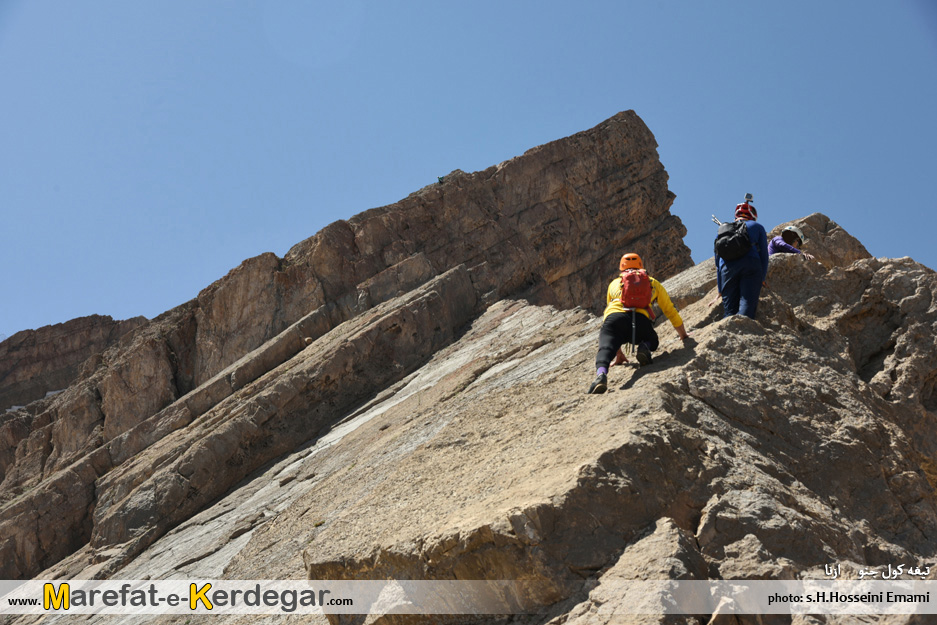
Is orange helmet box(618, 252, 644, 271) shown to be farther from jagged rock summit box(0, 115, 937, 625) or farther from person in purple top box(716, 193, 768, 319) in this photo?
jagged rock summit box(0, 115, 937, 625)

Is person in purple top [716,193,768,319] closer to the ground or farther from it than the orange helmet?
closer to the ground


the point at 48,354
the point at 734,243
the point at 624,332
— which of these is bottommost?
the point at 624,332

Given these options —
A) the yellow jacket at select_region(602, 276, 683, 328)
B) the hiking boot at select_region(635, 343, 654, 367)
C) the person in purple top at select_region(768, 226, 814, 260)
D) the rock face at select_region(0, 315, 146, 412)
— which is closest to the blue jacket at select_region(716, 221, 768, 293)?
the yellow jacket at select_region(602, 276, 683, 328)

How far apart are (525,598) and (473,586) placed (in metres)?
0.40

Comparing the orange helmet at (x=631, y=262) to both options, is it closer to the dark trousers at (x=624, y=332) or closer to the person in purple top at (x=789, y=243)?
the dark trousers at (x=624, y=332)

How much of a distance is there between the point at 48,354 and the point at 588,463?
4895 cm

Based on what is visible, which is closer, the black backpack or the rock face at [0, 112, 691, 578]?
the black backpack

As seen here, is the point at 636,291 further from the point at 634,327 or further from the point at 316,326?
the point at 316,326

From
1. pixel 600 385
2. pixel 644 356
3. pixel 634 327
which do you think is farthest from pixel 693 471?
pixel 634 327

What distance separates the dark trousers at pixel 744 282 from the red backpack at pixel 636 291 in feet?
2.44

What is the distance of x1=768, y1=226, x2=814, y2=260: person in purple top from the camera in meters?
8.51

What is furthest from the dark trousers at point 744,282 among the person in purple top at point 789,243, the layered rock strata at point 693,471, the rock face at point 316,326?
the rock face at point 316,326

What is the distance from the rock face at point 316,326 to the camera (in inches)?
672

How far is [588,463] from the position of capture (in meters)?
5.23
